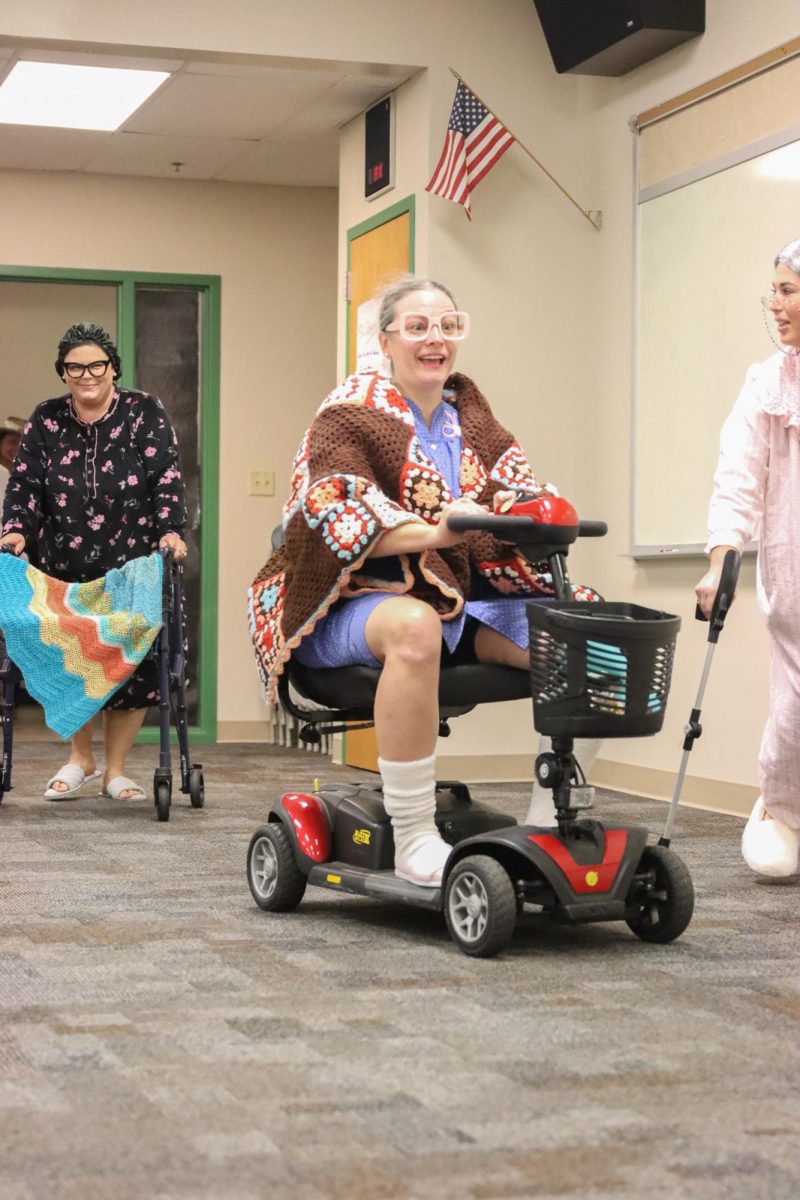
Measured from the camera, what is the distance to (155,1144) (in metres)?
1.87

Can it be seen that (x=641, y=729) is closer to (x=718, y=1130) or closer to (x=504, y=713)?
(x=718, y=1130)

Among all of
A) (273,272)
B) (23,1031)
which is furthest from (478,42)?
(23,1031)

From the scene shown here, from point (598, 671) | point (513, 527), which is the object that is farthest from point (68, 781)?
point (598, 671)

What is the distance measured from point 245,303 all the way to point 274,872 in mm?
5263

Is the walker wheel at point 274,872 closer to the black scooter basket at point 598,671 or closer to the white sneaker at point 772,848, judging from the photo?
the black scooter basket at point 598,671

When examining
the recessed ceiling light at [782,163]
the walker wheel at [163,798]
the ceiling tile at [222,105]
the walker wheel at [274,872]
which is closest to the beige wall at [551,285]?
the ceiling tile at [222,105]

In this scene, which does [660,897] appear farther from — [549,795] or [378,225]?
[378,225]

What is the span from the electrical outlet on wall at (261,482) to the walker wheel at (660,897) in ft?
17.6

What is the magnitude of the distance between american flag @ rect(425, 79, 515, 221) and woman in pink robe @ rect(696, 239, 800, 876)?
2458 mm

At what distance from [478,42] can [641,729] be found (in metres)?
3.99

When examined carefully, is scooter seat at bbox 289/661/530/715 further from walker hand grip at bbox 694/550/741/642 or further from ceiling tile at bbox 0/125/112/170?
ceiling tile at bbox 0/125/112/170

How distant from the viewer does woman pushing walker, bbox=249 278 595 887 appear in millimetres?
3084

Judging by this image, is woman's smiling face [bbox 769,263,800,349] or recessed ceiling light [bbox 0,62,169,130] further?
recessed ceiling light [bbox 0,62,169,130]

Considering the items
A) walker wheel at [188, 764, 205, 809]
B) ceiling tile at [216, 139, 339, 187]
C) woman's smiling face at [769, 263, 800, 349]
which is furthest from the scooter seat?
ceiling tile at [216, 139, 339, 187]
